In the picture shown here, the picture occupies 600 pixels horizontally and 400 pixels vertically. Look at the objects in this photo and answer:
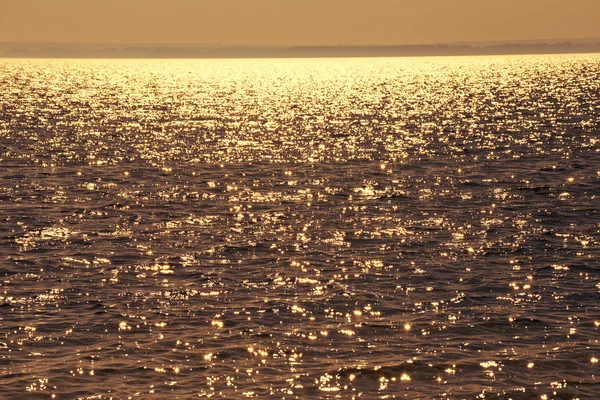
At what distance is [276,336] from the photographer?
1219 inches

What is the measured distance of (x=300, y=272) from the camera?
3972 cm

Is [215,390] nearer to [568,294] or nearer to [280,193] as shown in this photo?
[568,294]

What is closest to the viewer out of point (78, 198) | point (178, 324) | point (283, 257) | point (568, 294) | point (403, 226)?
point (178, 324)

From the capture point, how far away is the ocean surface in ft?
90.9

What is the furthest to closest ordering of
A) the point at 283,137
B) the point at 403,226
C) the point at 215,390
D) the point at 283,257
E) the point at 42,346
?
the point at 283,137 < the point at 403,226 < the point at 283,257 < the point at 42,346 < the point at 215,390

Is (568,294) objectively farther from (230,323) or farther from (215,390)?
(215,390)

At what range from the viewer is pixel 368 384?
26969 mm

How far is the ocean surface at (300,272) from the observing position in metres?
27.7

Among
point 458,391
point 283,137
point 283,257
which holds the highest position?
point 283,137

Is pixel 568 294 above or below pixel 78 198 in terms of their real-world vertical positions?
below

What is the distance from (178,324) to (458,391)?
1065 centimetres

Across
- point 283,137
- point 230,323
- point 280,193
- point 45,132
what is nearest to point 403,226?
point 280,193

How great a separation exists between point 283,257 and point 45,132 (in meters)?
66.9

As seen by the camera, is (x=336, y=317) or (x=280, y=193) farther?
(x=280, y=193)
